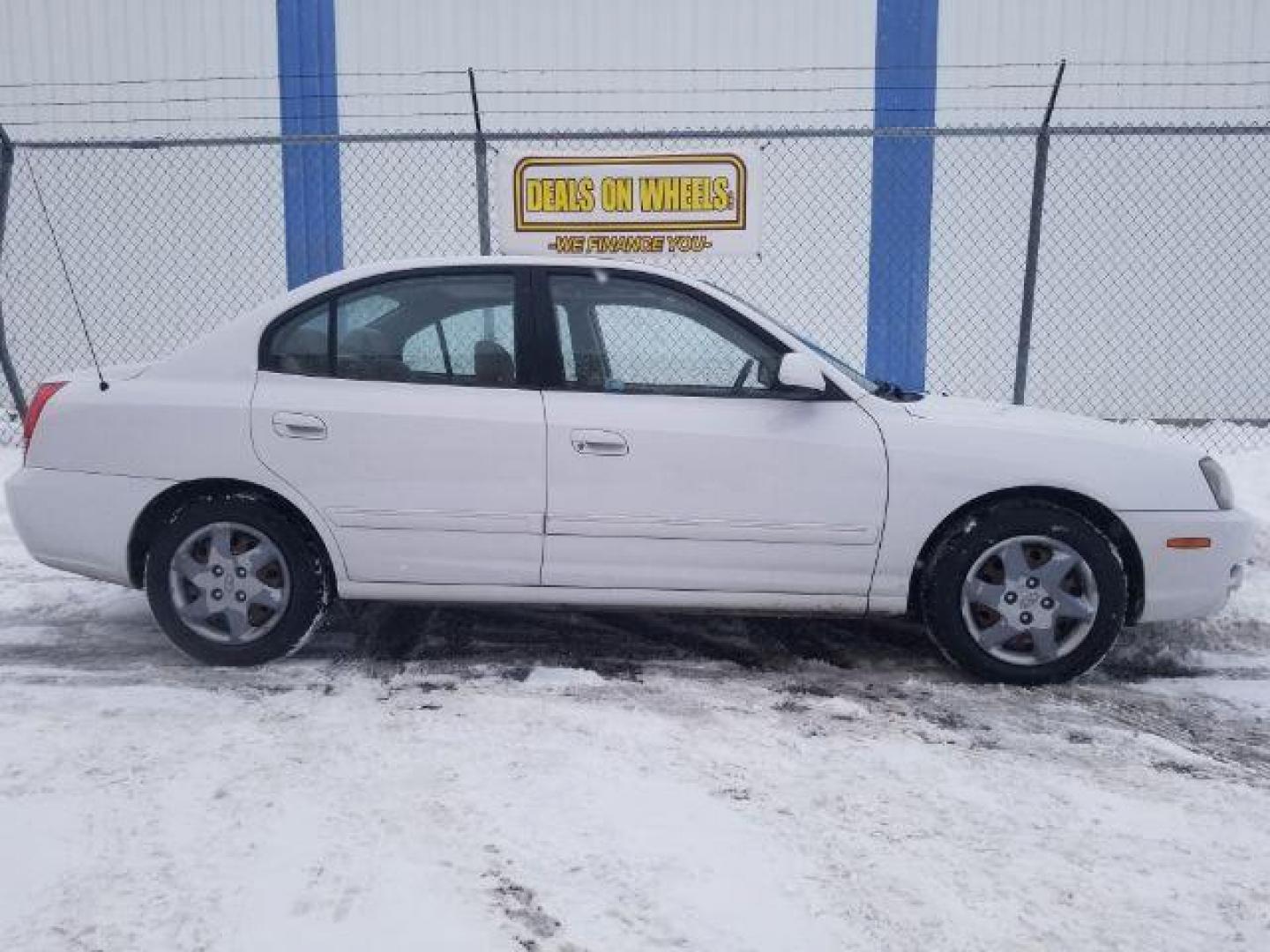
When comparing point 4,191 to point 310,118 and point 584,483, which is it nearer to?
point 310,118

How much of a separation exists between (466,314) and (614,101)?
6.31 meters

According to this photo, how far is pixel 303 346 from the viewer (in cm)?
397

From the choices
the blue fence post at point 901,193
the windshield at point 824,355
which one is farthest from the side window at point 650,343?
the blue fence post at point 901,193

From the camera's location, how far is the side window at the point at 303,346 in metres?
3.95

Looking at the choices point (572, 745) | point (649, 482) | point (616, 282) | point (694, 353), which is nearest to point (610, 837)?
point (572, 745)

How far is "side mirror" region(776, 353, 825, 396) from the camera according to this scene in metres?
3.68

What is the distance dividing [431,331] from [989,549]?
2123 millimetres

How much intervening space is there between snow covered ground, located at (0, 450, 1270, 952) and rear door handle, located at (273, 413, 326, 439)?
0.85 m

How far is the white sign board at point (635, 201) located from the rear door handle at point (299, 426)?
134 inches

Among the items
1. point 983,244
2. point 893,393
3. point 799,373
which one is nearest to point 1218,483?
point 893,393

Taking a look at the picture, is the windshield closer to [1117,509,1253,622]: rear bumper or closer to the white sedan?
the white sedan

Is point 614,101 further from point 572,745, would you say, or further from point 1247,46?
point 572,745

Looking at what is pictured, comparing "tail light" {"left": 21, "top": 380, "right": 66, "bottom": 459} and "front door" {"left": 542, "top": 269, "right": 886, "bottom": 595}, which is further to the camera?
"tail light" {"left": 21, "top": 380, "right": 66, "bottom": 459}

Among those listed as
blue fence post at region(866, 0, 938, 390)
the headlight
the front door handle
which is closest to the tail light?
the front door handle
